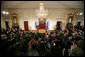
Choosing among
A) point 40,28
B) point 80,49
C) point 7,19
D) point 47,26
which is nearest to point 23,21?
point 7,19

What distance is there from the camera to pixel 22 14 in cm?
954

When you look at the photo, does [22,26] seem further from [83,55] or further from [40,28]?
[83,55]

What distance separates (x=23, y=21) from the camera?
9852 millimetres

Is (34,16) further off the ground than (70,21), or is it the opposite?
(34,16)

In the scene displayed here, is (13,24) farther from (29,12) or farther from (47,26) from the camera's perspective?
(47,26)

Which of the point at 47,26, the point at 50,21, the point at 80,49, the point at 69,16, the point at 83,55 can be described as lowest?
the point at 83,55

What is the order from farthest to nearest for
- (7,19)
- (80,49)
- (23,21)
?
1. (23,21)
2. (7,19)
3. (80,49)

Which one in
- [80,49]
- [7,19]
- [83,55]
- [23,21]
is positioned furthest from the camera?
[23,21]

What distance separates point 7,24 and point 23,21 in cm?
296

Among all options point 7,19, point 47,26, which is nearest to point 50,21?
point 47,26

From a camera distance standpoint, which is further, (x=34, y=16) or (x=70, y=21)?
(x=34, y=16)

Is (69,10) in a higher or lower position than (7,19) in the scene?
higher

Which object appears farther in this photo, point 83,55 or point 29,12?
point 29,12

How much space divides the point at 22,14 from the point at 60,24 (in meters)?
7.68
